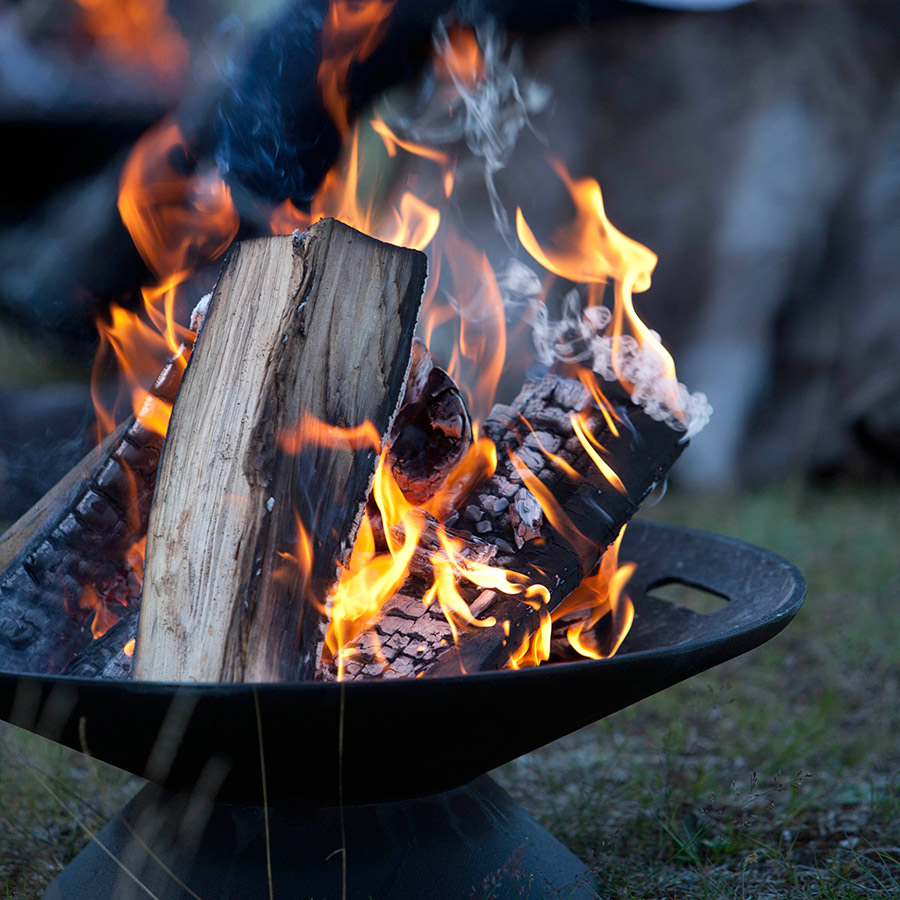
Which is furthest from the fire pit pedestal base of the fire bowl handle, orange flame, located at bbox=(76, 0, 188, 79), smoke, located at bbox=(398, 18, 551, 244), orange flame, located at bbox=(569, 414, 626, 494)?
orange flame, located at bbox=(76, 0, 188, 79)

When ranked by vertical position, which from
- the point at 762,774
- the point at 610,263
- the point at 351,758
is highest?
the point at 610,263

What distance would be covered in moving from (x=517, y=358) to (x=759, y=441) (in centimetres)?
196

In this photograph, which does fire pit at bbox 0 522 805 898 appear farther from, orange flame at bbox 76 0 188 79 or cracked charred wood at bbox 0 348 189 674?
orange flame at bbox 76 0 188 79

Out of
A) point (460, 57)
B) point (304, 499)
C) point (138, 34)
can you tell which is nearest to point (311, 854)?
point (304, 499)

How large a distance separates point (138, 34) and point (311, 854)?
8.26 ft

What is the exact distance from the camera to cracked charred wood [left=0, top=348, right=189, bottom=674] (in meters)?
1.41

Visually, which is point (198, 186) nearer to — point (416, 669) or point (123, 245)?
point (416, 669)

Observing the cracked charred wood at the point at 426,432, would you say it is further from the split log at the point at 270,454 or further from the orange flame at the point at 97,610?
the orange flame at the point at 97,610

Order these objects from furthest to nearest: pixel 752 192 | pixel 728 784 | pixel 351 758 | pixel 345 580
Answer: pixel 752 192, pixel 728 784, pixel 345 580, pixel 351 758

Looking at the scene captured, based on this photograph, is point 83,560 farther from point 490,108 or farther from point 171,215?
point 490,108

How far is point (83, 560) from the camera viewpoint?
1477 millimetres

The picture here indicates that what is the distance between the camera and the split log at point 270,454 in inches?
45.9

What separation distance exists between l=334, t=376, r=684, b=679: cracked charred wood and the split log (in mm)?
167

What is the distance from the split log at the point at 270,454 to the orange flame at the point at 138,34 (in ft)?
5.50
